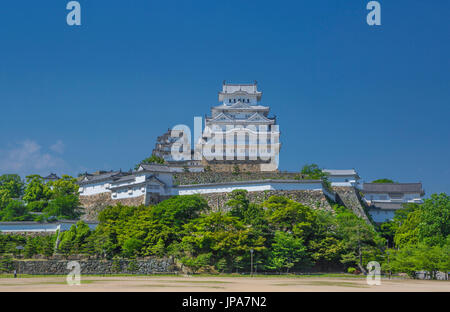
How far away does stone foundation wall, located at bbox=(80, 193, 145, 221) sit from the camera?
142 ft

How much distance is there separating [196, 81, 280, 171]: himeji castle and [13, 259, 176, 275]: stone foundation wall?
19605 mm

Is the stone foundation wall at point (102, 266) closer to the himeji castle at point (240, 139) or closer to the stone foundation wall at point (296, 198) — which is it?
the stone foundation wall at point (296, 198)

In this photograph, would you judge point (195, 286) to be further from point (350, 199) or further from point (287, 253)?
point (350, 199)

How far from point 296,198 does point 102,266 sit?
1590 centimetres

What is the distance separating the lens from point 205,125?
5628 centimetres

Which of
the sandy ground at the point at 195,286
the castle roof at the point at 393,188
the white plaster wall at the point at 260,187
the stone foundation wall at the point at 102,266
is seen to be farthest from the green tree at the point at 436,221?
the castle roof at the point at 393,188

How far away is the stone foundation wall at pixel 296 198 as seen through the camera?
129ft

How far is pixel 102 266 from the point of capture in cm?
3136

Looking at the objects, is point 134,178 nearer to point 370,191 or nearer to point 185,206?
point 185,206

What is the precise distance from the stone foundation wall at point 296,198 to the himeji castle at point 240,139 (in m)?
9.97

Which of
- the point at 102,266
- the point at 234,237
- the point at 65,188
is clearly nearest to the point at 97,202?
the point at 65,188
